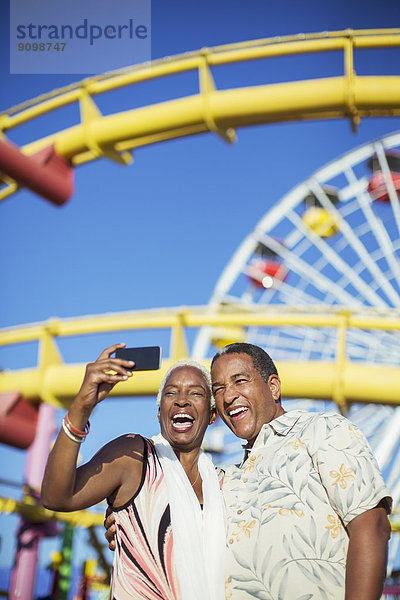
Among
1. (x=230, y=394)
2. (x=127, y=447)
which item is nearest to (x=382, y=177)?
(x=230, y=394)

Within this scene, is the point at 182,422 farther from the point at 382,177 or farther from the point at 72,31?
the point at 382,177

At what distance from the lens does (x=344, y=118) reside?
4.69 m

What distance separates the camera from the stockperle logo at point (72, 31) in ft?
14.1

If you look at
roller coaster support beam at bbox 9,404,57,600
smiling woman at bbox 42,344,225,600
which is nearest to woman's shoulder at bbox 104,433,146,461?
smiling woman at bbox 42,344,225,600

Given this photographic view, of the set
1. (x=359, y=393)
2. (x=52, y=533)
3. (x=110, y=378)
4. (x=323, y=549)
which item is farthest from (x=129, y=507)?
(x=52, y=533)

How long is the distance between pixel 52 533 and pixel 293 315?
448 centimetres

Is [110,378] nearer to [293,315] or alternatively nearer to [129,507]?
[129,507]

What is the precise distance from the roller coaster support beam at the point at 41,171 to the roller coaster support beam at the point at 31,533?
8.21 feet

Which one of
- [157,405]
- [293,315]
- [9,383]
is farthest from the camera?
[9,383]

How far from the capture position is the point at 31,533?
7523 mm

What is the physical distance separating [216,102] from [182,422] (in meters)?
3.46

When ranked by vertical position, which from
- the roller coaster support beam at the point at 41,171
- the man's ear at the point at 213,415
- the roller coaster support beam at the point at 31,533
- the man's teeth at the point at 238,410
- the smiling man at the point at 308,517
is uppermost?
the roller coaster support beam at the point at 41,171

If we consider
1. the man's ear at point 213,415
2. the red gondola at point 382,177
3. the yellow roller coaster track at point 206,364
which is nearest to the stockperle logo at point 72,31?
the yellow roller coaster track at point 206,364

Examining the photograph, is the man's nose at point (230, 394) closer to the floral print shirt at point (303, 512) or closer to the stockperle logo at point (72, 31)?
the floral print shirt at point (303, 512)
